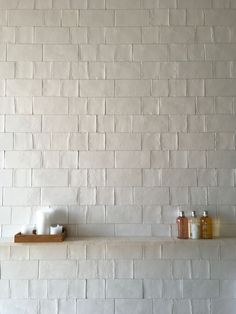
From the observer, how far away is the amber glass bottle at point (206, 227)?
1773 millimetres

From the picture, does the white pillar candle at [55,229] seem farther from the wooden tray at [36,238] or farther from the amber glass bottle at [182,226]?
the amber glass bottle at [182,226]

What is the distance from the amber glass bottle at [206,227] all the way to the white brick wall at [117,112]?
0.19 ft

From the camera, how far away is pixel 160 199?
185cm

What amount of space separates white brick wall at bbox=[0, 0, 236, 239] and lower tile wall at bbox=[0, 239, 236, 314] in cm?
12

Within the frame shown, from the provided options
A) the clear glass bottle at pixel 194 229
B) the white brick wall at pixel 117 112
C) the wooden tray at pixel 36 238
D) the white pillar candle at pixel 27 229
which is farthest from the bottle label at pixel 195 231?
the white pillar candle at pixel 27 229

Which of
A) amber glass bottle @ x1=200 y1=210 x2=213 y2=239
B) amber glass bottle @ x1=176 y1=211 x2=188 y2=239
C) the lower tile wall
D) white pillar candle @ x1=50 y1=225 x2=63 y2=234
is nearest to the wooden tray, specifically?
white pillar candle @ x1=50 y1=225 x2=63 y2=234

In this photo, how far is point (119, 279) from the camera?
183 centimetres

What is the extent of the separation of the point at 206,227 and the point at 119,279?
0.53 m

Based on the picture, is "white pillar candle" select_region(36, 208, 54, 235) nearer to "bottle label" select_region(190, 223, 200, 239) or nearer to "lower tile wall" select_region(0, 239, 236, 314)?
"lower tile wall" select_region(0, 239, 236, 314)

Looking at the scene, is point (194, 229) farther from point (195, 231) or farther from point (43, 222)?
point (43, 222)

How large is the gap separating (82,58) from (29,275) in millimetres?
1200

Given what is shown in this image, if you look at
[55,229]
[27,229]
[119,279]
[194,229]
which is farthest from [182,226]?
[27,229]

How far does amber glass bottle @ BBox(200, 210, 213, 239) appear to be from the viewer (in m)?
1.77

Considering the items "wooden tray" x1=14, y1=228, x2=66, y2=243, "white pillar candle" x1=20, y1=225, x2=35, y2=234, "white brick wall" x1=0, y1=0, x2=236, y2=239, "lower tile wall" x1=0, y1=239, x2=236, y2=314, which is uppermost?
"white brick wall" x1=0, y1=0, x2=236, y2=239
